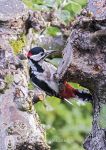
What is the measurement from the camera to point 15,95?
3.02m

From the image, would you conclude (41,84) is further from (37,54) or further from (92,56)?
(92,56)

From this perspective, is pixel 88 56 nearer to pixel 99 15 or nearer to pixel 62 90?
pixel 99 15

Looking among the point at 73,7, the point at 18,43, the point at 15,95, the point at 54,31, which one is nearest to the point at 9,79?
the point at 15,95

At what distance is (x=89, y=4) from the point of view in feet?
8.40

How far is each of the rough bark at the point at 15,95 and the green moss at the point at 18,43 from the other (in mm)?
33

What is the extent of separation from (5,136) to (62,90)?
1.04 metres

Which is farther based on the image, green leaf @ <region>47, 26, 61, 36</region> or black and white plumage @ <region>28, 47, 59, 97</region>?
green leaf @ <region>47, 26, 61, 36</region>

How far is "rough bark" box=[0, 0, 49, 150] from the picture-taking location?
2682 mm

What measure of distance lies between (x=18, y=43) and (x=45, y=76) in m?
0.31

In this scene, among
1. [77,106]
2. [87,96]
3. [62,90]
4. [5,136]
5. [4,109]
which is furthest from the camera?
[77,106]

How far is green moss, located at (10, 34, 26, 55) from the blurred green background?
384 mm

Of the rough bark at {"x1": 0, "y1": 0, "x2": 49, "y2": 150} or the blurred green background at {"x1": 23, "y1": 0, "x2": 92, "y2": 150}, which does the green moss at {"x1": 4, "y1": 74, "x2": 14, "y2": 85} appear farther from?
the blurred green background at {"x1": 23, "y1": 0, "x2": 92, "y2": 150}

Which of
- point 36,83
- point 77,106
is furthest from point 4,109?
point 77,106

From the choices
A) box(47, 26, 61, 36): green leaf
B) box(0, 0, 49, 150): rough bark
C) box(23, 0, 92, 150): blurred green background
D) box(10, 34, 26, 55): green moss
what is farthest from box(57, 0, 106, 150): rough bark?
box(47, 26, 61, 36): green leaf
